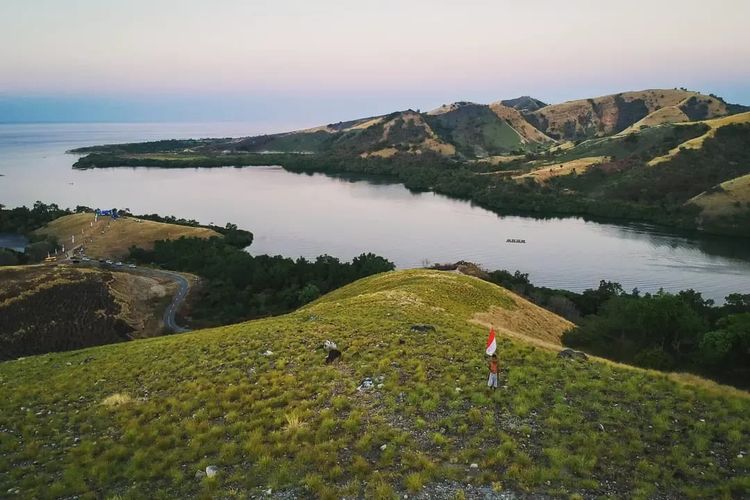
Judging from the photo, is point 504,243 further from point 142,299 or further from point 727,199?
point 142,299

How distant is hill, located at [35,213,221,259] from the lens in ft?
413

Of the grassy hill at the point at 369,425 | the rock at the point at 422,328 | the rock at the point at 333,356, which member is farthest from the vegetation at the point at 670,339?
the rock at the point at 333,356

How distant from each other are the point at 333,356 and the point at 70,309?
178ft

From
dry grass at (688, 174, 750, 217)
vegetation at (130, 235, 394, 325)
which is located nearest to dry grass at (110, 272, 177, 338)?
vegetation at (130, 235, 394, 325)

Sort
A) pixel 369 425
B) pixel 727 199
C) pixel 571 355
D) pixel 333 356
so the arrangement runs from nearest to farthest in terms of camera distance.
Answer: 1. pixel 369 425
2. pixel 333 356
3. pixel 571 355
4. pixel 727 199

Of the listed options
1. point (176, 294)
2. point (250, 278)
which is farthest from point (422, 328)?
point (250, 278)

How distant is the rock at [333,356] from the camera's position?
77.7ft

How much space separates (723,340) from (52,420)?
46.2m

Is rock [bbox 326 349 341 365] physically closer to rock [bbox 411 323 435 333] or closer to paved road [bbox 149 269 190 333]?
rock [bbox 411 323 435 333]

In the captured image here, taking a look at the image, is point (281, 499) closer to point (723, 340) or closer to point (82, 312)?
point (723, 340)

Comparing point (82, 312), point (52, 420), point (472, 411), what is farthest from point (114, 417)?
point (82, 312)

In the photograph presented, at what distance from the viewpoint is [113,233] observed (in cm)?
13412

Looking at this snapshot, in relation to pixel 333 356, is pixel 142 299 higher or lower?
lower

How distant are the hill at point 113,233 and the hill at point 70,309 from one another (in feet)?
164
